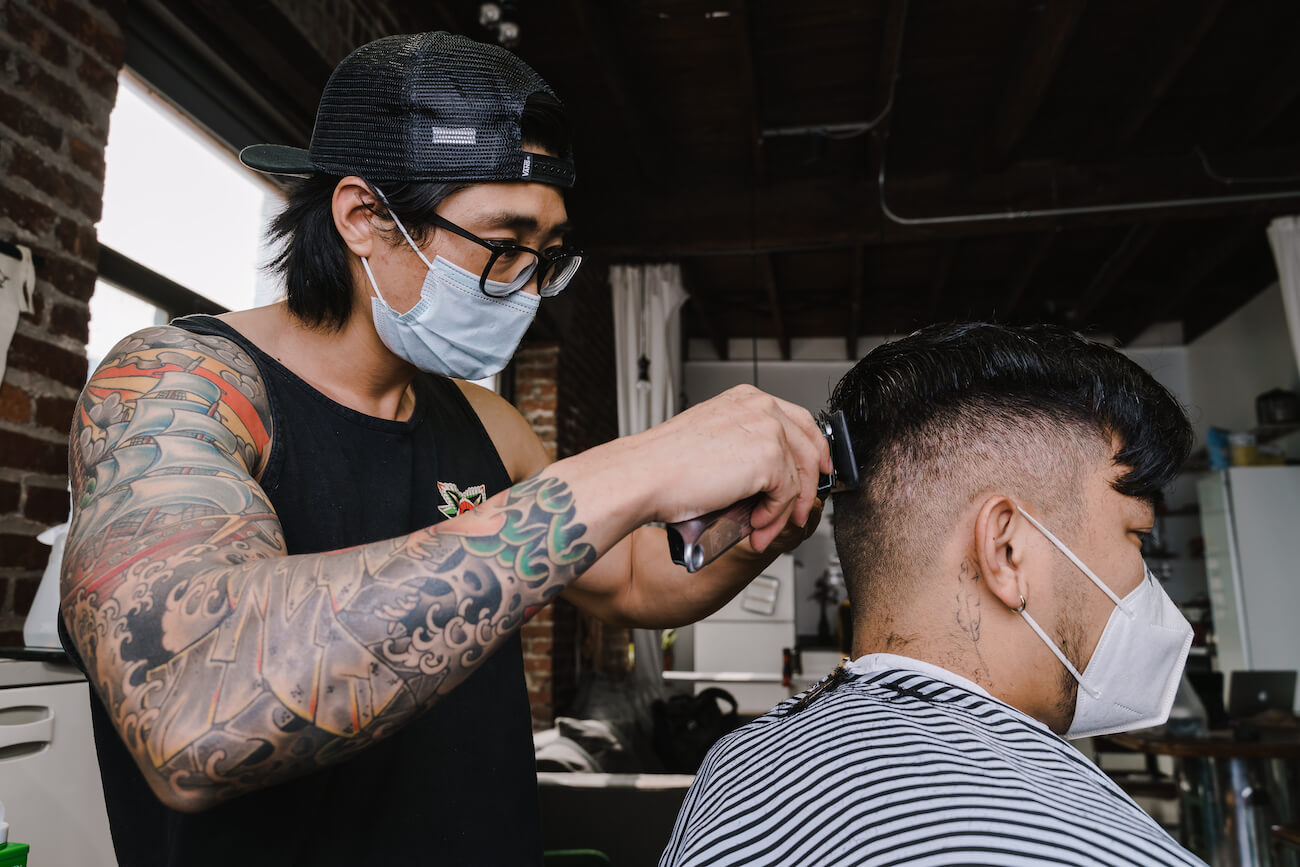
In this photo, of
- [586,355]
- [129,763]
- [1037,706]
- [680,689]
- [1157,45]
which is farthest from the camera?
[680,689]

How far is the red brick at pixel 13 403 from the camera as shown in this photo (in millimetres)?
1505

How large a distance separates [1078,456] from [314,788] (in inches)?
39.7

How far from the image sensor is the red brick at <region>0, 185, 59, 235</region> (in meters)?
1.51

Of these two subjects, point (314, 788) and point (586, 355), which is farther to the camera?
point (586, 355)

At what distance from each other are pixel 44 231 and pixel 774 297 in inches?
226

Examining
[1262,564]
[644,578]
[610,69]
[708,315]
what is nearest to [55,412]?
[644,578]

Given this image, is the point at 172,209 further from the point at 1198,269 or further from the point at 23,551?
the point at 1198,269

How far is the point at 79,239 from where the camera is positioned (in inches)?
66.4

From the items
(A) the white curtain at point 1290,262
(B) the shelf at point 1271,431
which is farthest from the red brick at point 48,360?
(B) the shelf at point 1271,431

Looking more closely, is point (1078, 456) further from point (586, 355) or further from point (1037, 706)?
point (586, 355)

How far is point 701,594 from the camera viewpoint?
1.29 m

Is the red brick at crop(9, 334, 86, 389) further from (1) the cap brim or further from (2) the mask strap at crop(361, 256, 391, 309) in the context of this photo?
(2) the mask strap at crop(361, 256, 391, 309)

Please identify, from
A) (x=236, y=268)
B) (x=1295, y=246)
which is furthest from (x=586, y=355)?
(x=1295, y=246)

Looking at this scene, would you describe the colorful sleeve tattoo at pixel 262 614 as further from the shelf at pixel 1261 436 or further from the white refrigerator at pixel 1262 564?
the white refrigerator at pixel 1262 564
